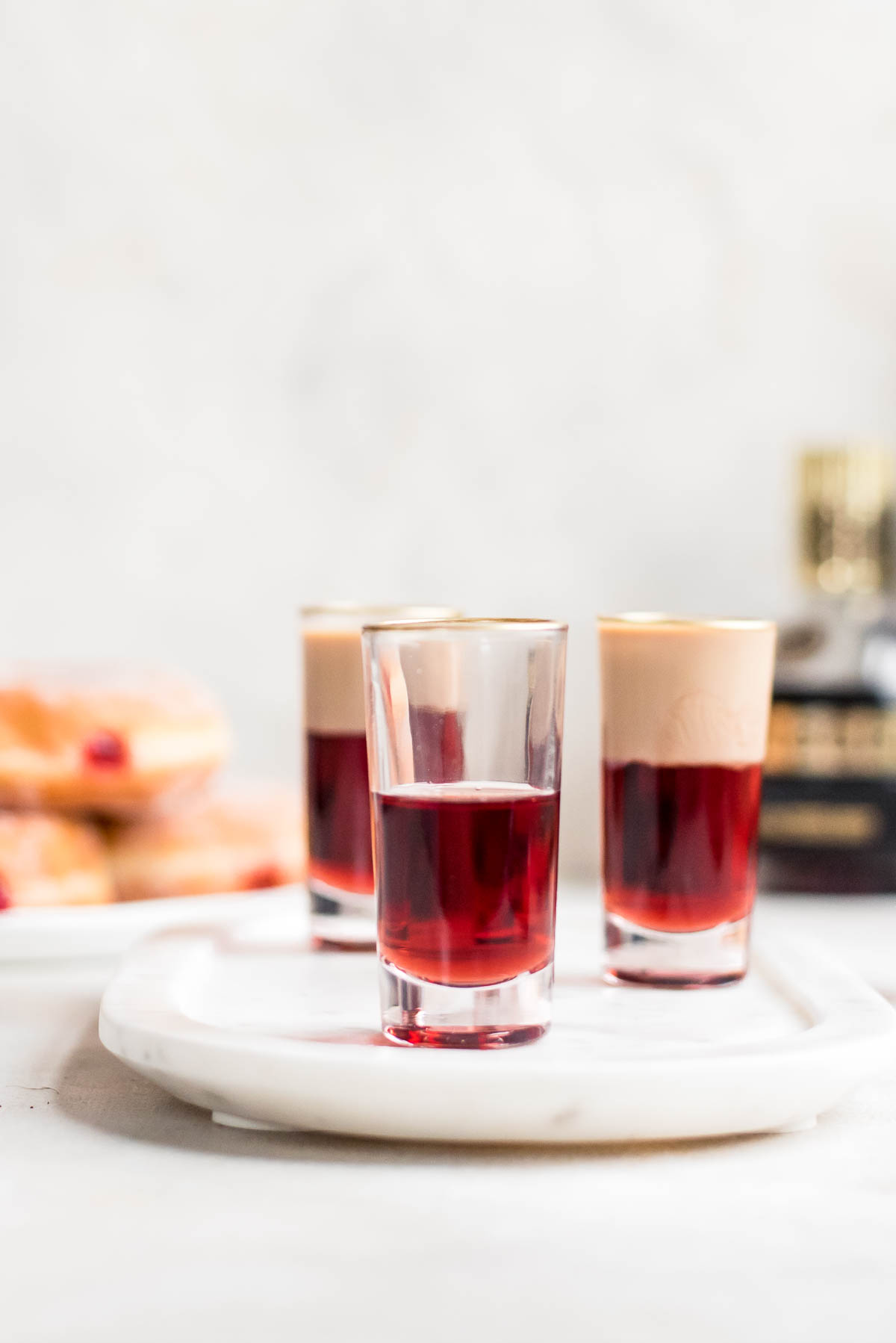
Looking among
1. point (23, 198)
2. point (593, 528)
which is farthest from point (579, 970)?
point (23, 198)

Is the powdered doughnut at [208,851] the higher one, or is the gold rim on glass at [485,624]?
the gold rim on glass at [485,624]

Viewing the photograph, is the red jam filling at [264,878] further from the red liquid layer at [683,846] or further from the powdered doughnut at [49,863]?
the red liquid layer at [683,846]

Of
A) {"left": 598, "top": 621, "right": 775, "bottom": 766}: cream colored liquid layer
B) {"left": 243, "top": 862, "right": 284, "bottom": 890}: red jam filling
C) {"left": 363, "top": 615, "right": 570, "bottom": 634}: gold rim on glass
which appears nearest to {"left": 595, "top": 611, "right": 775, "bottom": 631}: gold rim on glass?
{"left": 598, "top": 621, "right": 775, "bottom": 766}: cream colored liquid layer

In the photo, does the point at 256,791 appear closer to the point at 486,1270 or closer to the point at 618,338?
the point at 618,338

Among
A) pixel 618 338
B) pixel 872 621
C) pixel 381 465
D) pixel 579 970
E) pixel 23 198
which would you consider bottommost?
pixel 579 970

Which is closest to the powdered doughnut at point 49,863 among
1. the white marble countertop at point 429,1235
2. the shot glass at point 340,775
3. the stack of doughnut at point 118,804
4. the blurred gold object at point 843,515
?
the stack of doughnut at point 118,804

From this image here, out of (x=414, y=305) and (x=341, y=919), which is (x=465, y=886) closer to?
(x=341, y=919)
